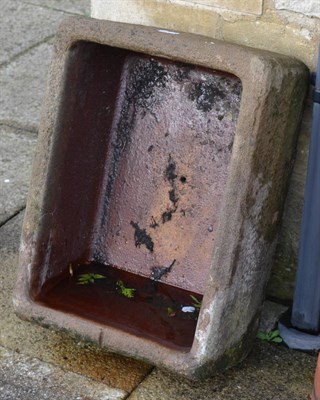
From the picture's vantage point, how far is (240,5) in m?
3.22

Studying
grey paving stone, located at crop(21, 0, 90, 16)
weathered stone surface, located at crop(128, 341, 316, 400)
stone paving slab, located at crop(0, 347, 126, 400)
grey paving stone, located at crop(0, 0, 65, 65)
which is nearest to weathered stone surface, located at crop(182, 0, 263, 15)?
weathered stone surface, located at crop(128, 341, 316, 400)

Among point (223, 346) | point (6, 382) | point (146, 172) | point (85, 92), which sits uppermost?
point (85, 92)

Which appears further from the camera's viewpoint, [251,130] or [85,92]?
[85,92]

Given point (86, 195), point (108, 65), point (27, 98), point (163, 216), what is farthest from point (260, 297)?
point (27, 98)

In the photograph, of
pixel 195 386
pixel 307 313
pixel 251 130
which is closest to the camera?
pixel 251 130

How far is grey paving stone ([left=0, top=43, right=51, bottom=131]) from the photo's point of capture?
460 centimetres

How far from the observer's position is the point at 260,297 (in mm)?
3145

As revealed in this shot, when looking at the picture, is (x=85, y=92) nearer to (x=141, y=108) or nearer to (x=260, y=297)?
(x=141, y=108)

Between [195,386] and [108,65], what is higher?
[108,65]

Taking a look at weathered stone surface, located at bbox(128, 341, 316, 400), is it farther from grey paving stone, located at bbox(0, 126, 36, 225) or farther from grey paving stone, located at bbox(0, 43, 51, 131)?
grey paving stone, located at bbox(0, 43, 51, 131)

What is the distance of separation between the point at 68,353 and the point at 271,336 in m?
0.65

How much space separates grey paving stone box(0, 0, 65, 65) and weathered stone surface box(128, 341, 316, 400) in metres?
2.50

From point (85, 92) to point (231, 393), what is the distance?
1.03 m

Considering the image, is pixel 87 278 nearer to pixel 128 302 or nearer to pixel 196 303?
pixel 128 302
